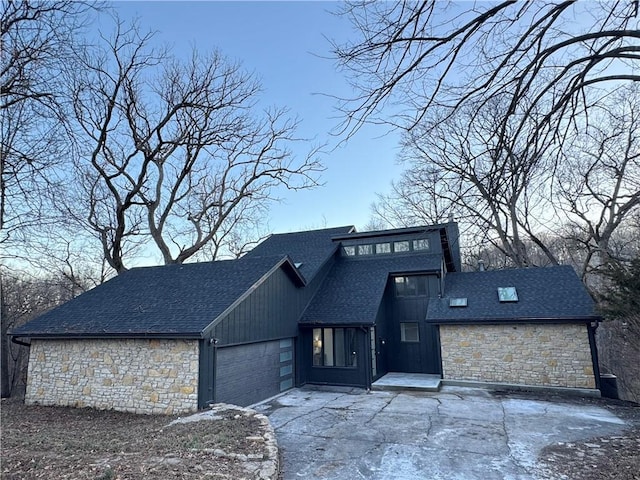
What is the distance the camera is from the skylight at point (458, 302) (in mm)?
13797

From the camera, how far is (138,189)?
1730cm

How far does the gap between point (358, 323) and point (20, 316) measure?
59.7 feet

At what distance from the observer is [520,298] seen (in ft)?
43.9

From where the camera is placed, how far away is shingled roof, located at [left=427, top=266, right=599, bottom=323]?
480 inches

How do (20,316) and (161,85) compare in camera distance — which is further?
(20,316)

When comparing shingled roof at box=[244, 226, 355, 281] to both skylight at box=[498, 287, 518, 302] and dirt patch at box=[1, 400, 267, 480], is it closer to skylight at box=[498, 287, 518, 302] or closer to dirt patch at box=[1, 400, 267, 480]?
skylight at box=[498, 287, 518, 302]

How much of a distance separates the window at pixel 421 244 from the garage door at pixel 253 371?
264 inches

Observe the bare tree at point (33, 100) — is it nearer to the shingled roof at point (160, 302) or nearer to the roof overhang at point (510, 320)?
the shingled roof at point (160, 302)


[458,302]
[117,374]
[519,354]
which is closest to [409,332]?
[458,302]

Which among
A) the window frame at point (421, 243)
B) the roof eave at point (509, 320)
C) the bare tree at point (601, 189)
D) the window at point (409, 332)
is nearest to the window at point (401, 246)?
the window frame at point (421, 243)

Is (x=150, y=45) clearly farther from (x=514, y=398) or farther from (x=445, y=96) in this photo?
(x=514, y=398)

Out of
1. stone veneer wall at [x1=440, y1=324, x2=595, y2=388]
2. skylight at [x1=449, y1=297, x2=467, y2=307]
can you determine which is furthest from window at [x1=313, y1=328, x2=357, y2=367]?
skylight at [x1=449, y1=297, x2=467, y2=307]

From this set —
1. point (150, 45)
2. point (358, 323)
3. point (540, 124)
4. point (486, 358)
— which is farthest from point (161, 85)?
point (486, 358)

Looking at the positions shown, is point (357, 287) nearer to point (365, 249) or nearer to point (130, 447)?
point (365, 249)
